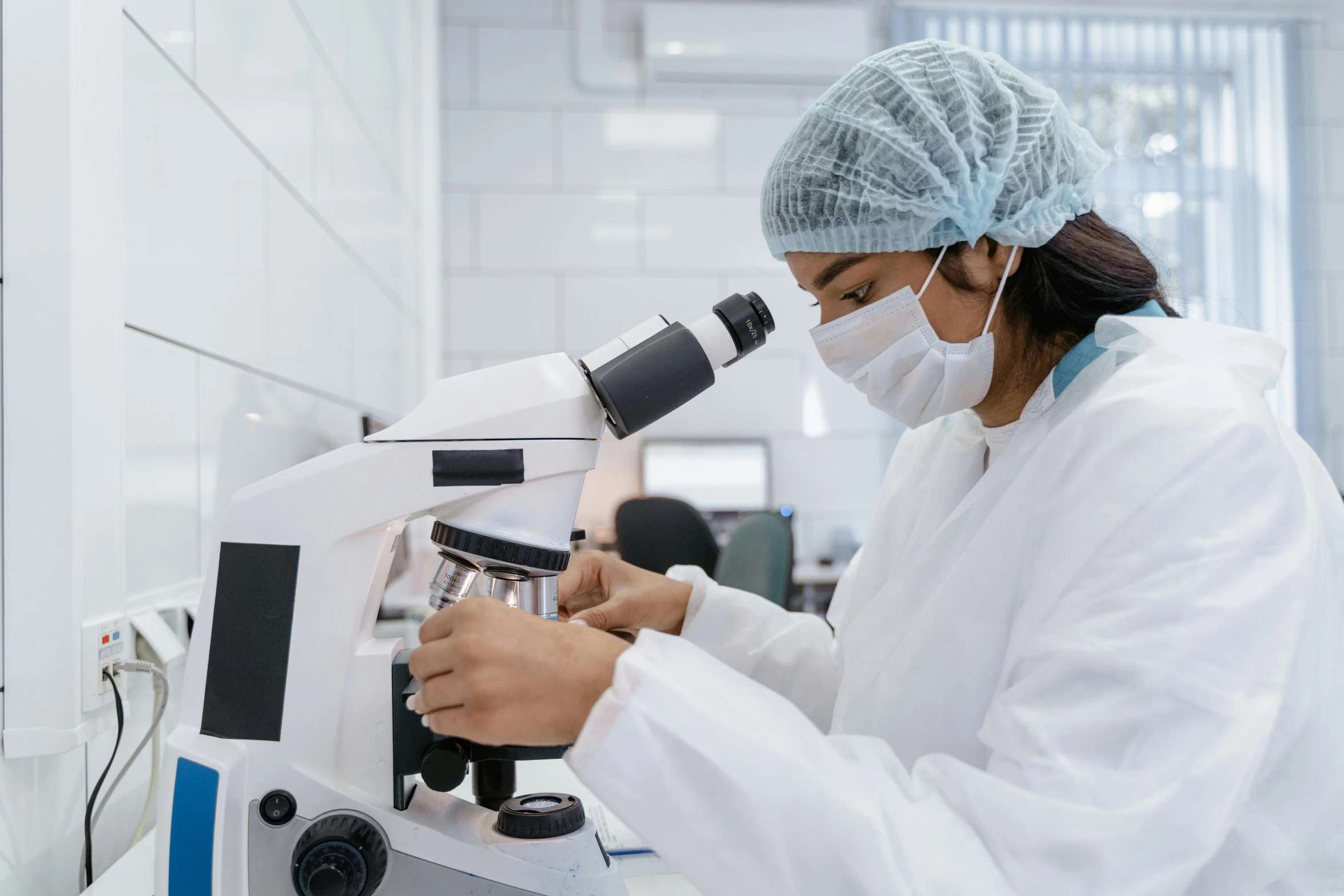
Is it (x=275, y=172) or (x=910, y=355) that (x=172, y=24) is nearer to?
(x=275, y=172)

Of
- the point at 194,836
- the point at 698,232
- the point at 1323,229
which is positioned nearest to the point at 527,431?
the point at 194,836

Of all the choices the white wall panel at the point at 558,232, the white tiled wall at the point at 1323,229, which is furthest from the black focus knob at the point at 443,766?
the white tiled wall at the point at 1323,229

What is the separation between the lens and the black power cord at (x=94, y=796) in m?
0.78

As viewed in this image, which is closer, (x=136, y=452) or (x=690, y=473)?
(x=136, y=452)

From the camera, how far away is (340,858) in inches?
23.9

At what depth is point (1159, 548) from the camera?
2.00 feet

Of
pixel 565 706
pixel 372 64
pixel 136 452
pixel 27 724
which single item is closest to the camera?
pixel 565 706

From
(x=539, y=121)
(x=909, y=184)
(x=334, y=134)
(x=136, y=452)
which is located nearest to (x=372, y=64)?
(x=334, y=134)

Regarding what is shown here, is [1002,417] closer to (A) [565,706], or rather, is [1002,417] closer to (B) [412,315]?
(A) [565,706]

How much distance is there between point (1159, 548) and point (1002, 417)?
16.1 inches

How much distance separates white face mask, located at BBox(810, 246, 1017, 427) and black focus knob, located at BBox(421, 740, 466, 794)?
519 mm

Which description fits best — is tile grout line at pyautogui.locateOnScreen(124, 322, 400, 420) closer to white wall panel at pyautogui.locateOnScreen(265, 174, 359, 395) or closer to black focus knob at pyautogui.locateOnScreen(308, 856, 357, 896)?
white wall panel at pyautogui.locateOnScreen(265, 174, 359, 395)

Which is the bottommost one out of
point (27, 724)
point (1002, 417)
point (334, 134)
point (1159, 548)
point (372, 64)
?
point (27, 724)

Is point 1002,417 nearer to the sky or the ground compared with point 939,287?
nearer to the ground
